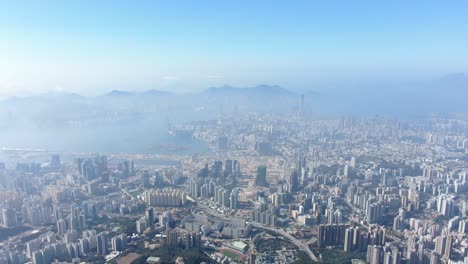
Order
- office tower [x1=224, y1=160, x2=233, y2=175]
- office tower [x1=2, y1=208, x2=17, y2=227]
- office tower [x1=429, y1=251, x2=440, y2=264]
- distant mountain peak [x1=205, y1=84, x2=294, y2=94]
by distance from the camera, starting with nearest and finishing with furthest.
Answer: office tower [x1=429, y1=251, x2=440, y2=264] < office tower [x1=2, y1=208, x2=17, y2=227] < office tower [x1=224, y1=160, x2=233, y2=175] < distant mountain peak [x1=205, y1=84, x2=294, y2=94]

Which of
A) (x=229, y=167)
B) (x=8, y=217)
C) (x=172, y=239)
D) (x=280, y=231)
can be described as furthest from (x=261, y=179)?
(x=8, y=217)

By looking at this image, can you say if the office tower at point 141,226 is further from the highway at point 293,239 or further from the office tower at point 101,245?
the highway at point 293,239

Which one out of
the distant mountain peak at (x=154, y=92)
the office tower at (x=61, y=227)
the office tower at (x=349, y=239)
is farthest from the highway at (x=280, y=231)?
the distant mountain peak at (x=154, y=92)

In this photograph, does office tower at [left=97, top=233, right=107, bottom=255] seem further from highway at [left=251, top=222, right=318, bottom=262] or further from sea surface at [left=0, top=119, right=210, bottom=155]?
sea surface at [left=0, top=119, right=210, bottom=155]

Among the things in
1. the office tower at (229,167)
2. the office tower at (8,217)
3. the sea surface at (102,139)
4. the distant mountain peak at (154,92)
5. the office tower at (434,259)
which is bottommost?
the office tower at (434,259)

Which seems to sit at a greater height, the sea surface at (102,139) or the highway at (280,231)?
the sea surface at (102,139)

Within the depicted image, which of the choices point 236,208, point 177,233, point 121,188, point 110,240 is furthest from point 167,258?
point 121,188

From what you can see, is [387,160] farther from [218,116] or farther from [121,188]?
[218,116]

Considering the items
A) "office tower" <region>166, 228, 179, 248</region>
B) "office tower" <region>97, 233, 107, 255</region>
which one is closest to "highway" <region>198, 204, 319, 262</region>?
"office tower" <region>166, 228, 179, 248</region>

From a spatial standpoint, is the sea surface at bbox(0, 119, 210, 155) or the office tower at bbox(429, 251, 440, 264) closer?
the office tower at bbox(429, 251, 440, 264)
